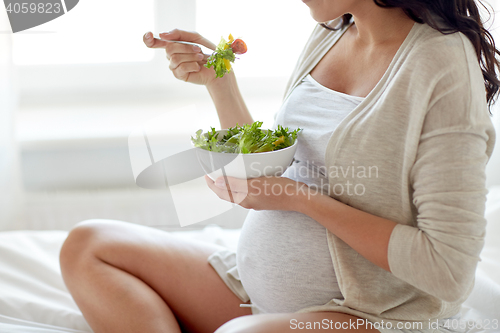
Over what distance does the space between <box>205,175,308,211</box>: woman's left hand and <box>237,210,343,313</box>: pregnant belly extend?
0.20 feet

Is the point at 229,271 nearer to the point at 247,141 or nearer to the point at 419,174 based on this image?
the point at 247,141

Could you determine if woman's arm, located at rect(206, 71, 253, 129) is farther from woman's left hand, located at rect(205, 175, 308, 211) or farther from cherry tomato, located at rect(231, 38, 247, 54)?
woman's left hand, located at rect(205, 175, 308, 211)

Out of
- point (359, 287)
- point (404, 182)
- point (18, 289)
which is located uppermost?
point (404, 182)

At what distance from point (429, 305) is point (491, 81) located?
0.49 m

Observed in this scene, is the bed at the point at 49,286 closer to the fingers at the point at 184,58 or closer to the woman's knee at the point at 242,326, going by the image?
the woman's knee at the point at 242,326

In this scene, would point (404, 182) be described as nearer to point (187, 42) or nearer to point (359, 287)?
point (359, 287)

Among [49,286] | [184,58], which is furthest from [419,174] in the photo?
[49,286]

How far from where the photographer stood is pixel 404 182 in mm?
779

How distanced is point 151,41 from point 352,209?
57 cm

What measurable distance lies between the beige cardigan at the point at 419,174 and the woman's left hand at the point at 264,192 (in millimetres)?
89

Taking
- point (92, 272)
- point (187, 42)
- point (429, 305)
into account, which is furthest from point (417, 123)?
point (92, 272)

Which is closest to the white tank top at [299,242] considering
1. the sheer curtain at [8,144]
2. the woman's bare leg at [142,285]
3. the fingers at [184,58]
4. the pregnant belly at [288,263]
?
the pregnant belly at [288,263]

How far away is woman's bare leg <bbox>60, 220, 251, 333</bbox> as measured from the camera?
0.96m

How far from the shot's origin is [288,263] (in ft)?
2.85
